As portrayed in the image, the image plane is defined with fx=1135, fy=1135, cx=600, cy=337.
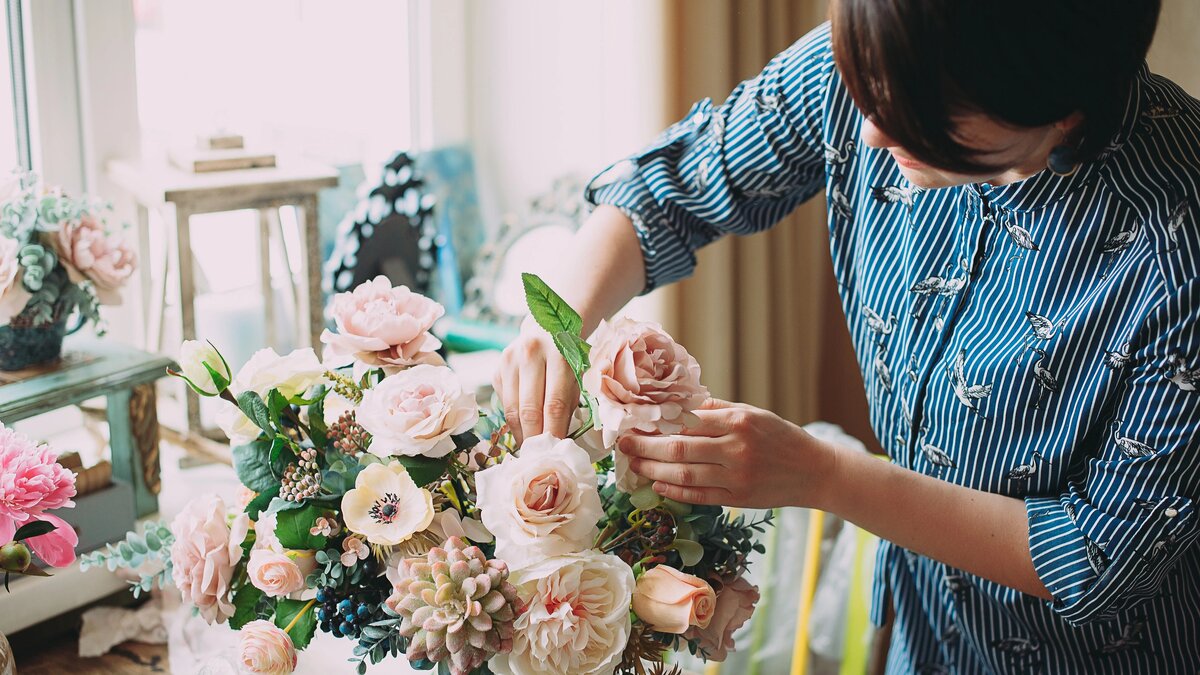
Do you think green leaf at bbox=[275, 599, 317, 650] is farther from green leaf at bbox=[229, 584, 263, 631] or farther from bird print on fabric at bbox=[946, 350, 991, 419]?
bird print on fabric at bbox=[946, 350, 991, 419]

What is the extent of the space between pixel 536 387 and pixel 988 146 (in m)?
0.39

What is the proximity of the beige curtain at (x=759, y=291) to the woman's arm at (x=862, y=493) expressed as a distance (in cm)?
111

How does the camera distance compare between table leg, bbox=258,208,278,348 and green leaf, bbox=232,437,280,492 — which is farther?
table leg, bbox=258,208,278,348

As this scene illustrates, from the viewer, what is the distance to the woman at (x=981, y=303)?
79cm

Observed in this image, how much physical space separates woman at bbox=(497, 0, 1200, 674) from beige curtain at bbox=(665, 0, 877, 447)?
2.56 ft

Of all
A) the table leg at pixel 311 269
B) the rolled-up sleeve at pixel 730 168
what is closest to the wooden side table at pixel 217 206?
the table leg at pixel 311 269

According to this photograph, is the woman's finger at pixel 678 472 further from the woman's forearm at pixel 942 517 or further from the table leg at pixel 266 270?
the table leg at pixel 266 270

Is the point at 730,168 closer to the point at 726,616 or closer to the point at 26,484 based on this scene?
the point at 726,616

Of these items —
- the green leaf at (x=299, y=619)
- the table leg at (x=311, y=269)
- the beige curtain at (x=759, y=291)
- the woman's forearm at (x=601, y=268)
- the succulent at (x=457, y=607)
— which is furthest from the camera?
the beige curtain at (x=759, y=291)

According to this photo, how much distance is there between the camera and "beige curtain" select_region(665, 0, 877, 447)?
1962 mm

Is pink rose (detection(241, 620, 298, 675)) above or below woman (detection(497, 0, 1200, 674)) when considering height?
below

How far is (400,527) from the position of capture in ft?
2.52

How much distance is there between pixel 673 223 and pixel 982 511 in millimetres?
429

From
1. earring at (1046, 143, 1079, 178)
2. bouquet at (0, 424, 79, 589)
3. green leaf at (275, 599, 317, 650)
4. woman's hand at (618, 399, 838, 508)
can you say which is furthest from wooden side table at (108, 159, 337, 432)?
earring at (1046, 143, 1079, 178)
